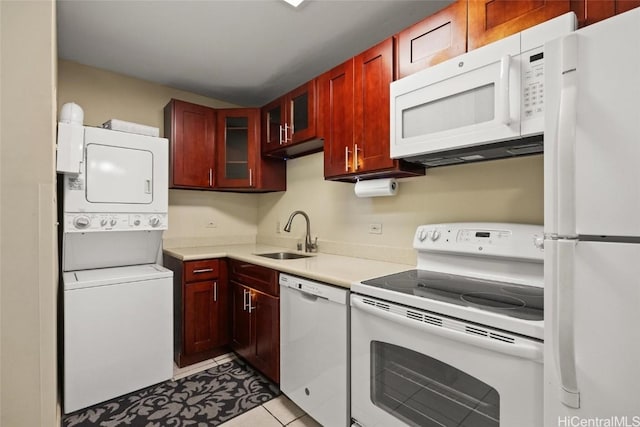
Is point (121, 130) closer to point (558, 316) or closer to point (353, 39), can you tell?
point (353, 39)

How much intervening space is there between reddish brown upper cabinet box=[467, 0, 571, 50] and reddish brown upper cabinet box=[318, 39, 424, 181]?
453mm

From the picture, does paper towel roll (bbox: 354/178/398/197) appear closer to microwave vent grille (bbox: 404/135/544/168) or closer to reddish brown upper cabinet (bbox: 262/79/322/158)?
microwave vent grille (bbox: 404/135/544/168)

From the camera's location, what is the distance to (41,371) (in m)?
1.12

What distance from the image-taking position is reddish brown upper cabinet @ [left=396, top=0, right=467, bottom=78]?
4.63 ft

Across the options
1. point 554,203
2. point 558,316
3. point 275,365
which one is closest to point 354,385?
point 275,365

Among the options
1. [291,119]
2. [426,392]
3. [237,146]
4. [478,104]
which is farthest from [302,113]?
[426,392]

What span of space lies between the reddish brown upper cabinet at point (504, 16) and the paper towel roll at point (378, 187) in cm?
85

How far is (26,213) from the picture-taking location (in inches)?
42.9

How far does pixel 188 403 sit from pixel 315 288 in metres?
1.18

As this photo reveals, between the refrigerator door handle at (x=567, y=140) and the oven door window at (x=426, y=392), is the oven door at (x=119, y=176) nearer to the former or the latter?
the oven door window at (x=426, y=392)

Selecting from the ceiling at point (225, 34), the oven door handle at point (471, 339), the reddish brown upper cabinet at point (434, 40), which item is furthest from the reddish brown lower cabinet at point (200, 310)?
the reddish brown upper cabinet at point (434, 40)

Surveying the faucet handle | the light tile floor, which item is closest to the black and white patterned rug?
the light tile floor

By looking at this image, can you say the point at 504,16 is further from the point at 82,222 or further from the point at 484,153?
the point at 82,222

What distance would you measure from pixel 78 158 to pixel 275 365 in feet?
5.91
